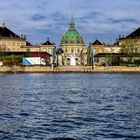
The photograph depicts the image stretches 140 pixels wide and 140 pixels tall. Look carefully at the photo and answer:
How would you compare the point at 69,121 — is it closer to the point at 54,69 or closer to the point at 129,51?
the point at 54,69

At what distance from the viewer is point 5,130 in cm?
2362

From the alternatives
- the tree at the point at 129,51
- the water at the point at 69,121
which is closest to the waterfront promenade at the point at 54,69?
the tree at the point at 129,51

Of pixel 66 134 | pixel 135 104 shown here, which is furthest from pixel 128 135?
pixel 135 104

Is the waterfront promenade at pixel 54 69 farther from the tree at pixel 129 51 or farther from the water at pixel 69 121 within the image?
the water at pixel 69 121

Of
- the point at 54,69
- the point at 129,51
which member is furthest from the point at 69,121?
the point at 129,51

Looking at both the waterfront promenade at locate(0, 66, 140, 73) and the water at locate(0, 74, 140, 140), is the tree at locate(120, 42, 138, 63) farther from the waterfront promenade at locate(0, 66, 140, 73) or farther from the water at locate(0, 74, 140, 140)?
the water at locate(0, 74, 140, 140)

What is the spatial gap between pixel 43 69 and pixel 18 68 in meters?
7.17

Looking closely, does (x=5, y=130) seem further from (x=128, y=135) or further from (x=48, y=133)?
(x=128, y=135)

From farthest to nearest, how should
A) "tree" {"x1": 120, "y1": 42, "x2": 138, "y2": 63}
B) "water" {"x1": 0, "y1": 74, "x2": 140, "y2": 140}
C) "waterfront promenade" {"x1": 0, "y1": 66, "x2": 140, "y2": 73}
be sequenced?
"tree" {"x1": 120, "y1": 42, "x2": 138, "y2": 63}, "waterfront promenade" {"x1": 0, "y1": 66, "x2": 140, "y2": 73}, "water" {"x1": 0, "y1": 74, "x2": 140, "y2": 140}

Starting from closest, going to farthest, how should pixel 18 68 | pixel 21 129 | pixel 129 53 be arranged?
1. pixel 21 129
2. pixel 18 68
3. pixel 129 53

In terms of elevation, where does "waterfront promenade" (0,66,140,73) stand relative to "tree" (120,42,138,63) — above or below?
below

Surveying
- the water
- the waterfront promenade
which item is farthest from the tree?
the water

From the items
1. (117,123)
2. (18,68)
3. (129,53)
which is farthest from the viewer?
(129,53)

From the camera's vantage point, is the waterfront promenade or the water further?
the waterfront promenade
